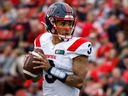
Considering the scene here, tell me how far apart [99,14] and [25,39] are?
88.5 inches

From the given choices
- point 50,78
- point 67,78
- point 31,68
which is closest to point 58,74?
point 67,78

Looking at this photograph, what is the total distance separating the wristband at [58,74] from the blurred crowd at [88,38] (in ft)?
13.5

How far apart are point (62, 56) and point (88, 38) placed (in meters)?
6.67

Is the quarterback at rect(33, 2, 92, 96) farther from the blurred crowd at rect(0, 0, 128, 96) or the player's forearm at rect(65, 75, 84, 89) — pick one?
the blurred crowd at rect(0, 0, 128, 96)

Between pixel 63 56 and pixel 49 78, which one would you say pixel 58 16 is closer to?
pixel 63 56

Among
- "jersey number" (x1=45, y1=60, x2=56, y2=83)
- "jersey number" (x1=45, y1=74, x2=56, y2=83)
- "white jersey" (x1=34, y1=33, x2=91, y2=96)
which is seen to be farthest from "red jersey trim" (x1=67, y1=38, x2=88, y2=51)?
"jersey number" (x1=45, y1=74, x2=56, y2=83)

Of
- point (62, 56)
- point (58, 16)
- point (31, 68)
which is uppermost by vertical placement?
point (58, 16)

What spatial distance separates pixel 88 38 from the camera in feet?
39.5

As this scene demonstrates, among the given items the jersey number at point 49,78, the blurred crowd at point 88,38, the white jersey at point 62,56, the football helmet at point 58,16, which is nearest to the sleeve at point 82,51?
the white jersey at point 62,56

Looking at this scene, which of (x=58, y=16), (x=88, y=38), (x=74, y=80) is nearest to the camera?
(x=74, y=80)

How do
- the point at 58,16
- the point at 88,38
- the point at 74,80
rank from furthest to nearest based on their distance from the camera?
1. the point at 88,38
2. the point at 58,16
3. the point at 74,80

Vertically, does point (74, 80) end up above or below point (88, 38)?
above

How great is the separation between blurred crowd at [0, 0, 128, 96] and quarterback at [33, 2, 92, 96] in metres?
3.98

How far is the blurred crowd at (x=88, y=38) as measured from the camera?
1056cm
